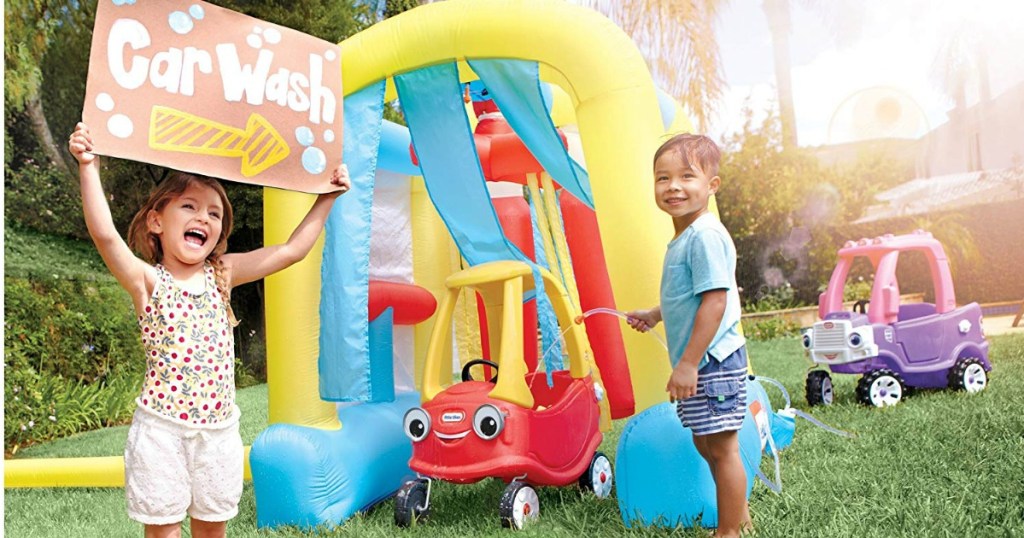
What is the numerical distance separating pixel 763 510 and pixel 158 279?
208 centimetres

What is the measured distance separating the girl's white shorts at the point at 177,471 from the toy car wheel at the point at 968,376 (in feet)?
16.7

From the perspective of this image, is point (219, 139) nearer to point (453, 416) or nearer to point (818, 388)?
point (453, 416)

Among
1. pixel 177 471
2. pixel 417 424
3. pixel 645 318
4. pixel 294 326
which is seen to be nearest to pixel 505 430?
pixel 417 424

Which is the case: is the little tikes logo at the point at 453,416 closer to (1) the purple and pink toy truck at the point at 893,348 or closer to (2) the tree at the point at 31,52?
(1) the purple and pink toy truck at the point at 893,348

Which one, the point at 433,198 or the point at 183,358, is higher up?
the point at 433,198

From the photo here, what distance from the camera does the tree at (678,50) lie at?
39.0ft

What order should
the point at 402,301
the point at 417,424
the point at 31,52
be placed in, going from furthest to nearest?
the point at 31,52, the point at 402,301, the point at 417,424

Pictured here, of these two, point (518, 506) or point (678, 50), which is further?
point (678, 50)

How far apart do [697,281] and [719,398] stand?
14.5 inches

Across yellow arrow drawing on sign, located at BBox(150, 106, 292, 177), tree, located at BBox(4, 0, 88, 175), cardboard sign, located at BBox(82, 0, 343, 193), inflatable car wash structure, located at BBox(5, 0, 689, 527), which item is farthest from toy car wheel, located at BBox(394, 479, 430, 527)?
tree, located at BBox(4, 0, 88, 175)

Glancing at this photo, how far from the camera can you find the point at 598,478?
137 inches

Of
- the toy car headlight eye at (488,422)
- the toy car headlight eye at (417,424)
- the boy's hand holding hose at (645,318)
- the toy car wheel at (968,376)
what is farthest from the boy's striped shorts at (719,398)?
the toy car wheel at (968,376)

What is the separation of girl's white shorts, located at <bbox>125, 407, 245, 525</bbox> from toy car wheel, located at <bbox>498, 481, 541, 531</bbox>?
4.12ft

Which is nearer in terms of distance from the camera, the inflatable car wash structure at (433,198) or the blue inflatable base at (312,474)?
the inflatable car wash structure at (433,198)
